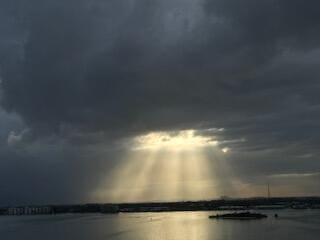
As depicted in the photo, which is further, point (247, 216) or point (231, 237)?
point (247, 216)

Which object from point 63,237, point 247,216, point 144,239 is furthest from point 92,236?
point 247,216

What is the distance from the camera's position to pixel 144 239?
11106cm

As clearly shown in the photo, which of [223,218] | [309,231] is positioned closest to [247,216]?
[223,218]

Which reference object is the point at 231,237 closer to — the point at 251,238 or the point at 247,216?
the point at 251,238

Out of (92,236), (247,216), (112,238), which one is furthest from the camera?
(247,216)

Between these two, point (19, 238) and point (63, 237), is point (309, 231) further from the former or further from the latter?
point (19, 238)

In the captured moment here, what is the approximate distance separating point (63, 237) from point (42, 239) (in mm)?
5022

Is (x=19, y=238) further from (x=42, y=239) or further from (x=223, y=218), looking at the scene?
(x=223, y=218)

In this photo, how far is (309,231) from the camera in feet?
381

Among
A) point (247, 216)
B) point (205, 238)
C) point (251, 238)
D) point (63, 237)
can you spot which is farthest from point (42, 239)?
point (247, 216)

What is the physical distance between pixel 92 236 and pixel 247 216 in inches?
3289

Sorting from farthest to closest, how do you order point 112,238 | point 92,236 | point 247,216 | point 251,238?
point 247,216
point 92,236
point 112,238
point 251,238

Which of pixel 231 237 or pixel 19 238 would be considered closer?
pixel 231 237

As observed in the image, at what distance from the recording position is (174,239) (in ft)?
358
